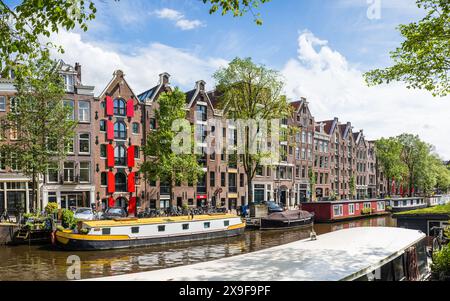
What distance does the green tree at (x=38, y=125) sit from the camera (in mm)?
31891

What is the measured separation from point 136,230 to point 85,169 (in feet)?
60.8

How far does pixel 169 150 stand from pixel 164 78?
46.6 feet

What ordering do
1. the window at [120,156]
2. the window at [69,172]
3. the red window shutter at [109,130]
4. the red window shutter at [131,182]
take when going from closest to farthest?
the window at [69,172], the red window shutter at [109,130], the red window shutter at [131,182], the window at [120,156]

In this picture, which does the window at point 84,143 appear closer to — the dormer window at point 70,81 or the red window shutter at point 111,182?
the red window shutter at point 111,182

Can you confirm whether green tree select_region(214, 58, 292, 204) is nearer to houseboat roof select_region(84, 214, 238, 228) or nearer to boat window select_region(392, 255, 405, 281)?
houseboat roof select_region(84, 214, 238, 228)

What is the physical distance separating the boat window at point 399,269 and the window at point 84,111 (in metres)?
A: 38.2

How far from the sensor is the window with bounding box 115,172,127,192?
4519cm

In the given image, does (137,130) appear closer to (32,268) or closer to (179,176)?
(179,176)

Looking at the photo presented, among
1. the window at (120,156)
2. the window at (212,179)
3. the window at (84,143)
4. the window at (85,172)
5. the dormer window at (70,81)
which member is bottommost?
the window at (212,179)

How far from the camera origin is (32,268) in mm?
21250

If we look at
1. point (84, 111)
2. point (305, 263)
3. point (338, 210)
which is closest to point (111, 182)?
point (84, 111)

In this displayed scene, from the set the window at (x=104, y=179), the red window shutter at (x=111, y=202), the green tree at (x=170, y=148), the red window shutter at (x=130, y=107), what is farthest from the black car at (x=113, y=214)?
the red window shutter at (x=130, y=107)

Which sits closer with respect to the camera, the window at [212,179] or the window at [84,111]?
the window at [84,111]

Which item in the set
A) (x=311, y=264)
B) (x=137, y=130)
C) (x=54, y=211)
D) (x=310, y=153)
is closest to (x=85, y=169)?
(x=137, y=130)
